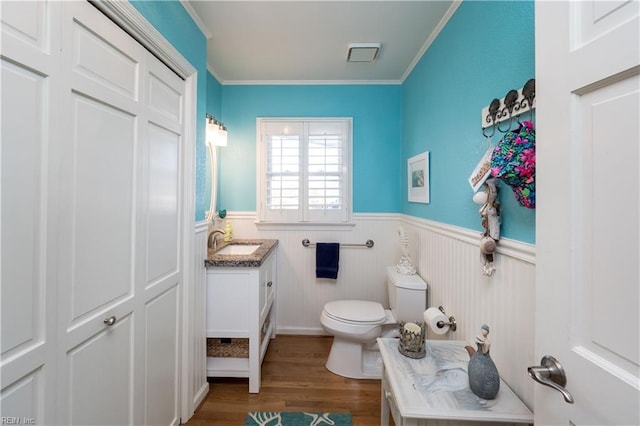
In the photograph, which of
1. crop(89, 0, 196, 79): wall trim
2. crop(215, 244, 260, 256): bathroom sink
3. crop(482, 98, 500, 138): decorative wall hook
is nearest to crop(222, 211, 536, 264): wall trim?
crop(215, 244, 260, 256): bathroom sink

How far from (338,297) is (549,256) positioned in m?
2.12

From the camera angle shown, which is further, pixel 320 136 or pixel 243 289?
pixel 320 136

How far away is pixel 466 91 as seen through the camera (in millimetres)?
1409

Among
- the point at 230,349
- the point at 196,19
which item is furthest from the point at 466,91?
the point at 230,349

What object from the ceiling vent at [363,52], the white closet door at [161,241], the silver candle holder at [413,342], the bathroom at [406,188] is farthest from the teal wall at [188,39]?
the silver candle holder at [413,342]

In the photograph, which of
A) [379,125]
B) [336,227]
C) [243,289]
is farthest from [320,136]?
[243,289]

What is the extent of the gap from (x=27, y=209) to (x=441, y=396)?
4.72ft

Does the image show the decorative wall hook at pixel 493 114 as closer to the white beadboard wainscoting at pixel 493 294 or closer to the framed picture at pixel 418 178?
the white beadboard wainscoting at pixel 493 294

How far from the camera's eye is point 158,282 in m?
1.32

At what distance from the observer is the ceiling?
1589mm

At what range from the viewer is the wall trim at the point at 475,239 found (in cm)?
95

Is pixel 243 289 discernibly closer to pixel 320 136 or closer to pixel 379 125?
pixel 320 136

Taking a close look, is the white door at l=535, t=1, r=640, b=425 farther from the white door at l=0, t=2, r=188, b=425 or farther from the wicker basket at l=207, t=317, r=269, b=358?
the wicker basket at l=207, t=317, r=269, b=358

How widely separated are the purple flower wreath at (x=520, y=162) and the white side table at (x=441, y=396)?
27.9 inches
